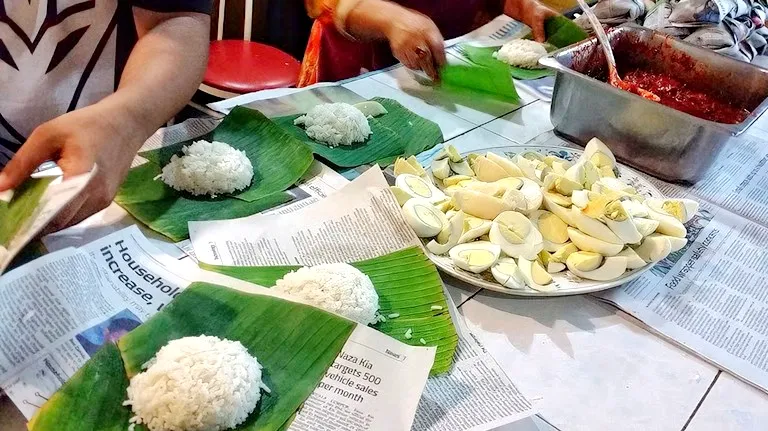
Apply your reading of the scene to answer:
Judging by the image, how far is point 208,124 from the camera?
3.33ft

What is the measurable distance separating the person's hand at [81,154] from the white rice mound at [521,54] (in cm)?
95

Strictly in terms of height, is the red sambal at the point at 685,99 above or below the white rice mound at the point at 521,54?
above

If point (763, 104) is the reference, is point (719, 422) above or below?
below

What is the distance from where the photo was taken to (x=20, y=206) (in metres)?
0.60

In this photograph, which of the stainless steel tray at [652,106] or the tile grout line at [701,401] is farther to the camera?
the stainless steel tray at [652,106]

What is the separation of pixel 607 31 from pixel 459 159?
0.55 metres

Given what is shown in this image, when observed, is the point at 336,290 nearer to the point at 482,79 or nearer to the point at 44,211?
the point at 44,211

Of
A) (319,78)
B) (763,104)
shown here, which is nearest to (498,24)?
(319,78)

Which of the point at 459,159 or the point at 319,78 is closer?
the point at 459,159

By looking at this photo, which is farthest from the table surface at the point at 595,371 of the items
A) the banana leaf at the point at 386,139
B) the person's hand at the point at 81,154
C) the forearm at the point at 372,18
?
the forearm at the point at 372,18

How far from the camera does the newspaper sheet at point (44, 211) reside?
1.80ft

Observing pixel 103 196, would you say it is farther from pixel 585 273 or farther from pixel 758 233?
pixel 758 233

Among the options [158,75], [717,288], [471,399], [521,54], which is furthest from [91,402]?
[521,54]

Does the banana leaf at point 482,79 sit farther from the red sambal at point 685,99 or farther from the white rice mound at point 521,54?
the red sambal at point 685,99
